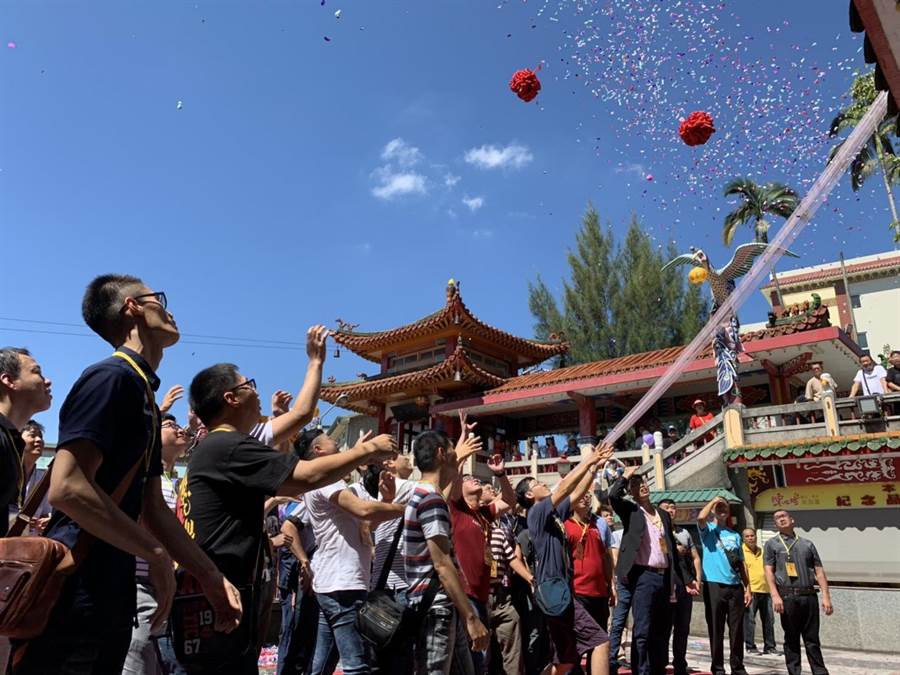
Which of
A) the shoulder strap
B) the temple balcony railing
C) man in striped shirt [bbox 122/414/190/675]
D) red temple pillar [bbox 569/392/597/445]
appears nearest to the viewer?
man in striped shirt [bbox 122/414/190/675]

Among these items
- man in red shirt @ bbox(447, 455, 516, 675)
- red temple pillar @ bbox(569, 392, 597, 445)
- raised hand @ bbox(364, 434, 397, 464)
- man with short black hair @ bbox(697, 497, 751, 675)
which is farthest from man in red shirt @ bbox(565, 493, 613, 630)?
red temple pillar @ bbox(569, 392, 597, 445)

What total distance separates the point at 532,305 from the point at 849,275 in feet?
52.9

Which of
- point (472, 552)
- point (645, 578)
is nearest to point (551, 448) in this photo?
point (645, 578)

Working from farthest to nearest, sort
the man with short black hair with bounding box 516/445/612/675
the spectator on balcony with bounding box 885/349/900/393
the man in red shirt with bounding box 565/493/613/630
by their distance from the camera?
the spectator on balcony with bounding box 885/349/900/393 → the man in red shirt with bounding box 565/493/613/630 → the man with short black hair with bounding box 516/445/612/675

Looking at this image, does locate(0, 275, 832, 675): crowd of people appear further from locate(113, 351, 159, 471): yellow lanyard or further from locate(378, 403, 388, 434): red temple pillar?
locate(378, 403, 388, 434): red temple pillar

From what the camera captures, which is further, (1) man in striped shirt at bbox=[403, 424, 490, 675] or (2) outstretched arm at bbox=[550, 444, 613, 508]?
(2) outstretched arm at bbox=[550, 444, 613, 508]

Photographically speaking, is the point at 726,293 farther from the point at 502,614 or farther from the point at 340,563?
the point at 340,563

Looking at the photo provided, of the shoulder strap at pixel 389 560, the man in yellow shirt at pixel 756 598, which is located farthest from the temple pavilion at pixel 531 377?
the shoulder strap at pixel 389 560

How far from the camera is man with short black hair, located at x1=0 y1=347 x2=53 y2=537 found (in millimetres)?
2525

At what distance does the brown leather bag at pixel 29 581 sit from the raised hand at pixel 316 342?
1.28 metres

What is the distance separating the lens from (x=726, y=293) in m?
14.7

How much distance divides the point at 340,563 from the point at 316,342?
1.68m

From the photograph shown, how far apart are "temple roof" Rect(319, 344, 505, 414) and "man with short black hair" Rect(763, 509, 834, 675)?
13.4 meters

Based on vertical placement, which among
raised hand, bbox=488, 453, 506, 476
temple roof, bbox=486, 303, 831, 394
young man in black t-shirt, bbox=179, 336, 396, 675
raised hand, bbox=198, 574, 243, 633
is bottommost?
raised hand, bbox=198, 574, 243, 633
